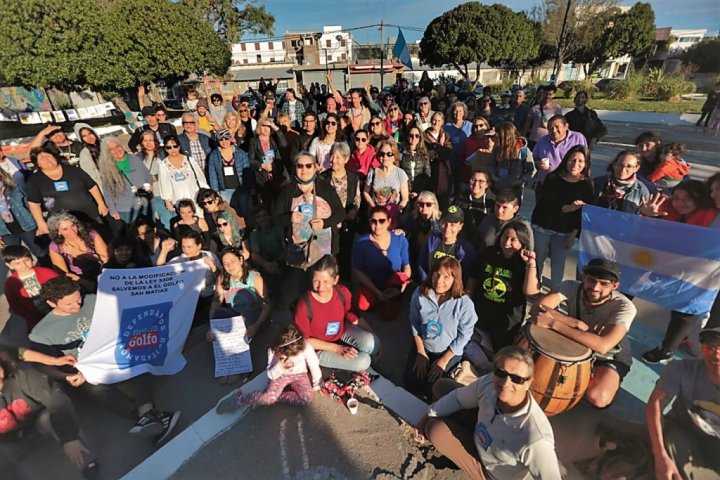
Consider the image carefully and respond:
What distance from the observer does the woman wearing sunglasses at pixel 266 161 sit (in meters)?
5.78

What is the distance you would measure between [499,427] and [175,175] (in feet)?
15.7

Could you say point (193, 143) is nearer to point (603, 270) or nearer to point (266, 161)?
point (266, 161)

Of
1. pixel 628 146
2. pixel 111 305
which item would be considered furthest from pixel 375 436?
pixel 628 146

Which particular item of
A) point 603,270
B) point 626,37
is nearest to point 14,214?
point 603,270

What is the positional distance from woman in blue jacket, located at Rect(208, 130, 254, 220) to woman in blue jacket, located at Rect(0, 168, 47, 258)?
7.20 feet

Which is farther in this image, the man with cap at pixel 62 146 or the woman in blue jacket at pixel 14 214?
the man with cap at pixel 62 146

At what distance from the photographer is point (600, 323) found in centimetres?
260

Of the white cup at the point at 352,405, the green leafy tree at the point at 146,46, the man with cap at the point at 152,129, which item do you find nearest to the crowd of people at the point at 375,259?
the white cup at the point at 352,405

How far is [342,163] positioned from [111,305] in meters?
2.80

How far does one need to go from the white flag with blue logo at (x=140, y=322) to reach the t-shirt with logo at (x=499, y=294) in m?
2.82

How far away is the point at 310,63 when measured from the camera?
57312mm

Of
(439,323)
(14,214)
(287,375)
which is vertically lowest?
(287,375)

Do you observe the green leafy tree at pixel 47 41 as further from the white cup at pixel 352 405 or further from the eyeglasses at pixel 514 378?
the eyeglasses at pixel 514 378

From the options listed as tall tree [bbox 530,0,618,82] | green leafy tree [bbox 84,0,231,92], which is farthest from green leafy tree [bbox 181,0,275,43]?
tall tree [bbox 530,0,618,82]
